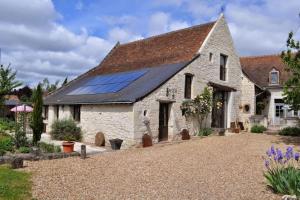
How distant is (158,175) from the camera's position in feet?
33.0

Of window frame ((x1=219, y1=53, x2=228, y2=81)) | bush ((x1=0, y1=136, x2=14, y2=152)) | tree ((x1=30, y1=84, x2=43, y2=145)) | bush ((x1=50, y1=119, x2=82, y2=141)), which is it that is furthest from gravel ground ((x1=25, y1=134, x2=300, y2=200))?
window frame ((x1=219, y1=53, x2=228, y2=81))

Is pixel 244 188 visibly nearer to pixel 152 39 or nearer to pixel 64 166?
pixel 64 166

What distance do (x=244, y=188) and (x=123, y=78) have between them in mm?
13768

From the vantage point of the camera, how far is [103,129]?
18.9m

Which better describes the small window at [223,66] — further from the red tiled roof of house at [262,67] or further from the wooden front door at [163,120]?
the wooden front door at [163,120]

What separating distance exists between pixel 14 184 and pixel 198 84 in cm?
1460

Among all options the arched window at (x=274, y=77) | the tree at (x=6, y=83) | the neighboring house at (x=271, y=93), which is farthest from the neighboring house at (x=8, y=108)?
the arched window at (x=274, y=77)

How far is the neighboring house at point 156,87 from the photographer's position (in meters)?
17.7

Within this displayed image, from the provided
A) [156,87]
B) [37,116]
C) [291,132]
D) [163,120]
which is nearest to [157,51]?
[163,120]

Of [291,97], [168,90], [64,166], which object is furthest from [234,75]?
[64,166]

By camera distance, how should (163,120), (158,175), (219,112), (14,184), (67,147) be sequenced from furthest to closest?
(219,112) → (163,120) → (67,147) → (158,175) → (14,184)

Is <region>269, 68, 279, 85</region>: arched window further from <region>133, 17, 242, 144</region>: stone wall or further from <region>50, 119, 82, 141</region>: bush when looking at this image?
<region>50, 119, 82, 141</region>: bush

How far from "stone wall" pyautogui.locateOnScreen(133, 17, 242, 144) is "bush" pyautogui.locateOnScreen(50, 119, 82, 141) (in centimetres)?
518

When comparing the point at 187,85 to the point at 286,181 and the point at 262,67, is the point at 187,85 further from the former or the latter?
the point at 262,67
